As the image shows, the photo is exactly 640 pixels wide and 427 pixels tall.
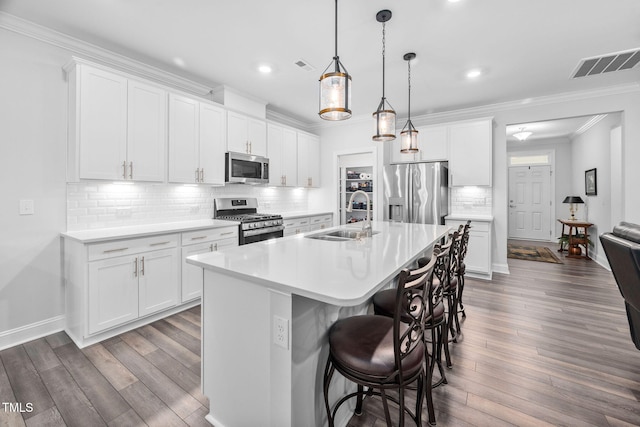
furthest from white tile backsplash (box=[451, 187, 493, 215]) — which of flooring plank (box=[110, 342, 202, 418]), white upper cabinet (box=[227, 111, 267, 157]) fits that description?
flooring plank (box=[110, 342, 202, 418])

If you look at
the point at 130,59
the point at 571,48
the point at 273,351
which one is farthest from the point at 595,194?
the point at 130,59

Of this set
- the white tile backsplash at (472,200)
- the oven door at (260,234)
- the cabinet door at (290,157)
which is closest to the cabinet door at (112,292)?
the oven door at (260,234)

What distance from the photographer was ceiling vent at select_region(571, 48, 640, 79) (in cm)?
304

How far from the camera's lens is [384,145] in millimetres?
5301

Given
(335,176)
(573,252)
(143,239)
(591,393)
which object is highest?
(335,176)

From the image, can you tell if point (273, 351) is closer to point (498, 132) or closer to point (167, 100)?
point (167, 100)

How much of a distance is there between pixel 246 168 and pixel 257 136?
0.60 m

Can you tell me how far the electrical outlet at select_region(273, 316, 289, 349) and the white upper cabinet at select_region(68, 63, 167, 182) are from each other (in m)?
2.55

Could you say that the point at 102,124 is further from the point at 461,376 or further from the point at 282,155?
the point at 461,376

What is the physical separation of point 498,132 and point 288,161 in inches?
139

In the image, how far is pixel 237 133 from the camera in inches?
161

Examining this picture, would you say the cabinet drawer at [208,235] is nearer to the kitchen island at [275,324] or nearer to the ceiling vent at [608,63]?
the kitchen island at [275,324]

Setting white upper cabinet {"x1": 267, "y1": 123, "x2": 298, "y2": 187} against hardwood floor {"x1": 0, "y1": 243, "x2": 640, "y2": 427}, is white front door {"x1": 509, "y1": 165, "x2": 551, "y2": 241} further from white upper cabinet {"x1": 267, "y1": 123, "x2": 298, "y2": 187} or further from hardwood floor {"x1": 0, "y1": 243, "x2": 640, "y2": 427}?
white upper cabinet {"x1": 267, "y1": 123, "x2": 298, "y2": 187}

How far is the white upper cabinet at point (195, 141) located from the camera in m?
3.34
